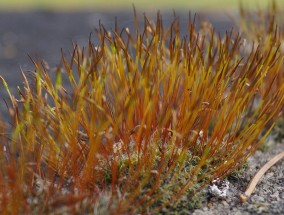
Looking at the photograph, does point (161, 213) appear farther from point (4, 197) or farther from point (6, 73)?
point (6, 73)

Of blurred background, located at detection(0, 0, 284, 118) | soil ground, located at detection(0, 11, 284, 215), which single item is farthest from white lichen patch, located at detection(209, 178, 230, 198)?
blurred background, located at detection(0, 0, 284, 118)

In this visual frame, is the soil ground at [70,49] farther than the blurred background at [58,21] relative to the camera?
No

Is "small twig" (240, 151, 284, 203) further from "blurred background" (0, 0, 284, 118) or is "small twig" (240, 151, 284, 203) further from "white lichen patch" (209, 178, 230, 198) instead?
"blurred background" (0, 0, 284, 118)

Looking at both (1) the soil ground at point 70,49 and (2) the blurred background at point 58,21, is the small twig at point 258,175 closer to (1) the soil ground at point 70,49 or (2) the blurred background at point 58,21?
(1) the soil ground at point 70,49

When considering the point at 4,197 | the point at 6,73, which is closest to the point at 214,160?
the point at 4,197

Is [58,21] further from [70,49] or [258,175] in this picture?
[258,175]

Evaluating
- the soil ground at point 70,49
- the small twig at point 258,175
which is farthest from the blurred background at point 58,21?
the small twig at point 258,175

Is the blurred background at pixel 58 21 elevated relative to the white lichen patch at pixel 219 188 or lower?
lower

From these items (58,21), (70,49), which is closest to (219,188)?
(70,49)

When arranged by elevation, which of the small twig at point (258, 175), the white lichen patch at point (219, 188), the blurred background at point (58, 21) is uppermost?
the white lichen patch at point (219, 188)
